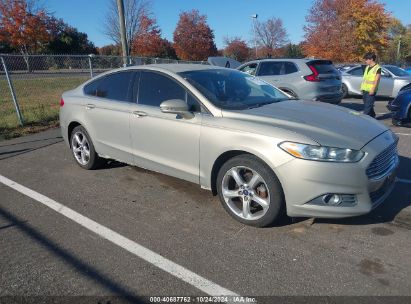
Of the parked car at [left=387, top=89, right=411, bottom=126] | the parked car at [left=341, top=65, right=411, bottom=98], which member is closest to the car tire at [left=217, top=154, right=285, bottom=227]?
the parked car at [left=387, top=89, right=411, bottom=126]

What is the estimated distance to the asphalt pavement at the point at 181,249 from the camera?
2.76 m

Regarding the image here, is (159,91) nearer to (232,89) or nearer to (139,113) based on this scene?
(139,113)

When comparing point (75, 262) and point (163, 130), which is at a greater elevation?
point (163, 130)


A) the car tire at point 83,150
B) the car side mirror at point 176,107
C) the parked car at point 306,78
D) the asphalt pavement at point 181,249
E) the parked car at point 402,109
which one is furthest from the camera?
the parked car at point 306,78

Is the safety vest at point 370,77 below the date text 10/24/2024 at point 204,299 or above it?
above

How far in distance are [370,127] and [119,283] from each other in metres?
2.83

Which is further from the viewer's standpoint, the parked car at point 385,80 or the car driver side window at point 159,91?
the parked car at point 385,80

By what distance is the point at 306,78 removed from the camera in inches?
378

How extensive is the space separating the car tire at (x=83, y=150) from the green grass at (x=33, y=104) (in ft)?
12.1

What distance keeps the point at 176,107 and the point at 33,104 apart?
1025 cm

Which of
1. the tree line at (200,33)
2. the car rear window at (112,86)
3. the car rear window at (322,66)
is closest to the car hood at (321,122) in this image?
the car rear window at (112,86)

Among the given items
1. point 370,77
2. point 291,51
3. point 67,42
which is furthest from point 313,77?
point 67,42

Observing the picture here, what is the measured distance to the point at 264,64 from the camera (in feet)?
35.1

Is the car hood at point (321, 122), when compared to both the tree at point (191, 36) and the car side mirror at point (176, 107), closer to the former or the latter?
the car side mirror at point (176, 107)
